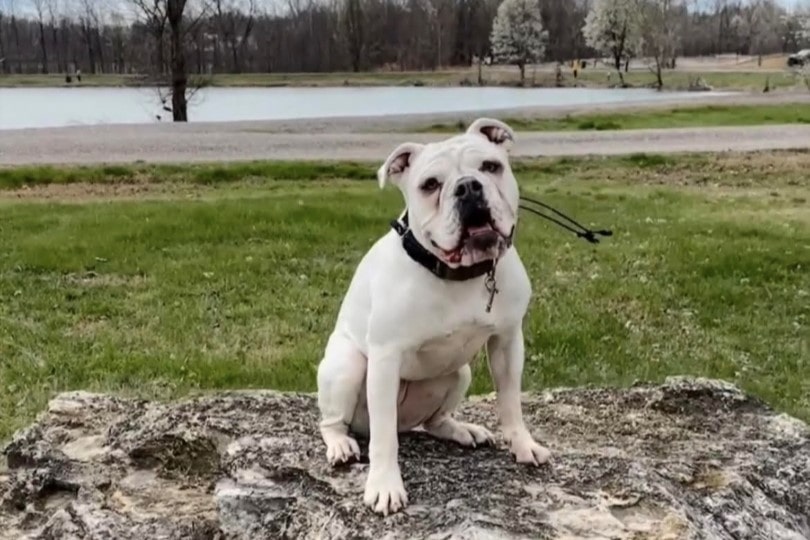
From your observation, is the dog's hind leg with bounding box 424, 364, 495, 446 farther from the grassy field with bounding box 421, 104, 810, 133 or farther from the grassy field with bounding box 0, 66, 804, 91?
the grassy field with bounding box 0, 66, 804, 91

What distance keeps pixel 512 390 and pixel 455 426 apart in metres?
0.41

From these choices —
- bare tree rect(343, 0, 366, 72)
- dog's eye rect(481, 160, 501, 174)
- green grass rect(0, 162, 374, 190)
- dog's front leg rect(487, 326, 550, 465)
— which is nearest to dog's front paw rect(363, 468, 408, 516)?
dog's front leg rect(487, 326, 550, 465)

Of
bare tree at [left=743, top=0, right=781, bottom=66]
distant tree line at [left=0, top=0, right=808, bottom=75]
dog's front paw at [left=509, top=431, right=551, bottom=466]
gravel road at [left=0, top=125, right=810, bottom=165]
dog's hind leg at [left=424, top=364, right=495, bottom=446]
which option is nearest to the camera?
dog's front paw at [left=509, top=431, right=551, bottom=466]

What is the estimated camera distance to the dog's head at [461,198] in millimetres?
2988

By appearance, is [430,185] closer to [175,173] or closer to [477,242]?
[477,242]

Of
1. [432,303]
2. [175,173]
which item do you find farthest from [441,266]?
[175,173]

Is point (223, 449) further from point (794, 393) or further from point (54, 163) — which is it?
point (54, 163)

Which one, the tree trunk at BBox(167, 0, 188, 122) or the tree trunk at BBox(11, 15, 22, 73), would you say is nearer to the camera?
the tree trunk at BBox(167, 0, 188, 122)

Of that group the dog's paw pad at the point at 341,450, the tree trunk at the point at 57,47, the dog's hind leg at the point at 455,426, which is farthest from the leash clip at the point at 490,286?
the tree trunk at the point at 57,47

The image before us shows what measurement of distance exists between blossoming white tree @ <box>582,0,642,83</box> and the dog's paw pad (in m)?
79.9

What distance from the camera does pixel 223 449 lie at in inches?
156

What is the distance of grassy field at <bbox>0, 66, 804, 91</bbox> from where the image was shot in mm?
72062

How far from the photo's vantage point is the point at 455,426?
389 cm

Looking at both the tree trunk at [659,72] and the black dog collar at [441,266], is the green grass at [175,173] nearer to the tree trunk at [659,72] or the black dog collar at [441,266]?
the black dog collar at [441,266]
